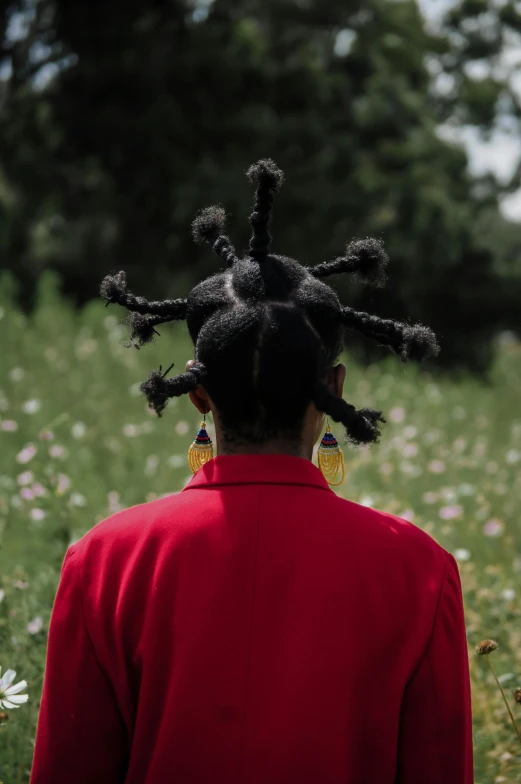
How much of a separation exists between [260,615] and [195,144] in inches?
508

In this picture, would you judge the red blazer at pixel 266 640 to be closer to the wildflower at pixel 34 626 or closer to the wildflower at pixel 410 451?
the wildflower at pixel 34 626

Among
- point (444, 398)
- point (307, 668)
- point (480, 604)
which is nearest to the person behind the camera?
point (307, 668)

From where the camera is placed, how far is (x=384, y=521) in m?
1.44

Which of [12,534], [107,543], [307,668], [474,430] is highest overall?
[474,430]

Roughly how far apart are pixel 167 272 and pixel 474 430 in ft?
23.7

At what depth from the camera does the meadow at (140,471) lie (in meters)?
2.66

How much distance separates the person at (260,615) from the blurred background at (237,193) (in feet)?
12.5

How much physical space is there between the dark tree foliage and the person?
438 inches

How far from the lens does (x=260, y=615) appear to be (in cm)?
138

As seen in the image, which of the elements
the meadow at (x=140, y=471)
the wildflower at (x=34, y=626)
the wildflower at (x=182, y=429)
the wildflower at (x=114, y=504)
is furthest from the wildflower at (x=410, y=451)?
the wildflower at (x=34, y=626)

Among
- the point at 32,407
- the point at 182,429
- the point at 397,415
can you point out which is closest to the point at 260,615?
the point at 32,407

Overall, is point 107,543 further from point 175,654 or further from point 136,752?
point 136,752

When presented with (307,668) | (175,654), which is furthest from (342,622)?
(175,654)

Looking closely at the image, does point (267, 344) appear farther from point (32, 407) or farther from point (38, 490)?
point (32, 407)
